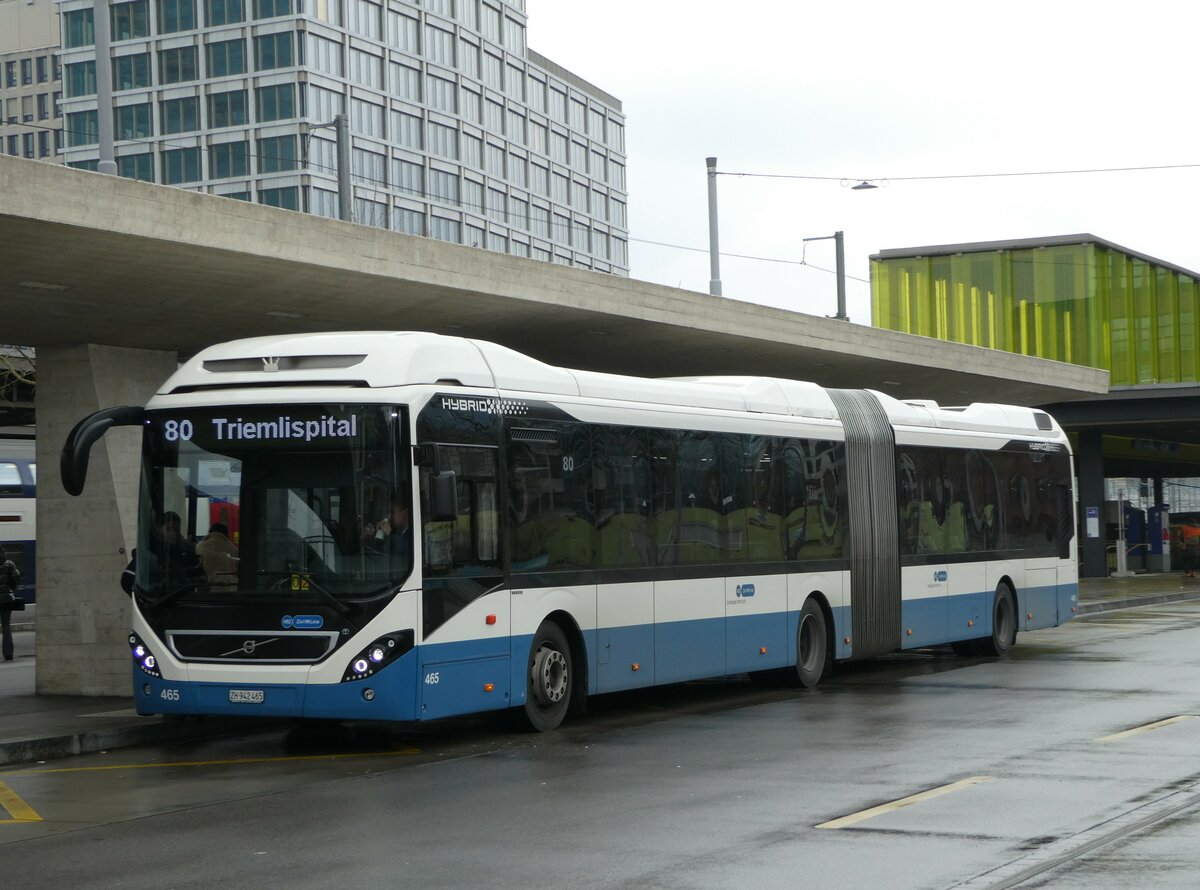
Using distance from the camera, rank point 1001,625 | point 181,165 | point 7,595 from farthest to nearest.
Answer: point 181,165, point 7,595, point 1001,625

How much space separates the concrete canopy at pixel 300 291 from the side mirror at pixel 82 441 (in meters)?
1.31

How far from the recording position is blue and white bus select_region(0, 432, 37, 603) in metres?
42.5

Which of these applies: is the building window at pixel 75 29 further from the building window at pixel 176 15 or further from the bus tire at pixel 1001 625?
the bus tire at pixel 1001 625

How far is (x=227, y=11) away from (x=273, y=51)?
322cm

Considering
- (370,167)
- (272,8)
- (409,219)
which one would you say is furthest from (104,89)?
(409,219)

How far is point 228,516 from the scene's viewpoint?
12961mm

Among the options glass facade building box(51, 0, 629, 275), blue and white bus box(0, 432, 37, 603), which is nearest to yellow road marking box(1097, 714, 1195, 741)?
blue and white bus box(0, 432, 37, 603)

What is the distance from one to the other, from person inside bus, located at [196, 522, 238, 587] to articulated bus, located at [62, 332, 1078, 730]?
0.04m

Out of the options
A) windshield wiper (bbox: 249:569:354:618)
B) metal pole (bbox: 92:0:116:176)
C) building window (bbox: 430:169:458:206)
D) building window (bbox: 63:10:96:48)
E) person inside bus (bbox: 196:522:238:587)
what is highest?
building window (bbox: 63:10:96:48)

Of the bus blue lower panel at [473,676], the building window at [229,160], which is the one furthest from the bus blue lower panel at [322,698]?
the building window at [229,160]

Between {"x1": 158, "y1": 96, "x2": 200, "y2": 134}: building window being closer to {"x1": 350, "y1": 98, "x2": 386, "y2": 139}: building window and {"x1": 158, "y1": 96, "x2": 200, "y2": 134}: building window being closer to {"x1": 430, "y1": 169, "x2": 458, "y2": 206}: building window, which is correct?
{"x1": 350, "y1": 98, "x2": 386, "y2": 139}: building window

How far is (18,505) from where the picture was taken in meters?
42.7

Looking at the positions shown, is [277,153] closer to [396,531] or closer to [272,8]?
[272,8]

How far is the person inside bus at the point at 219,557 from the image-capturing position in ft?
42.5
